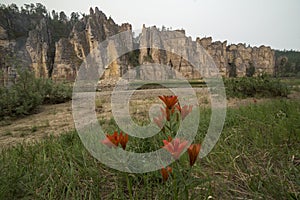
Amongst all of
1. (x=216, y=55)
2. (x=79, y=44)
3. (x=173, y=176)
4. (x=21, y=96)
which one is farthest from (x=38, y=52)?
(x=173, y=176)

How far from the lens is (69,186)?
990 millimetres

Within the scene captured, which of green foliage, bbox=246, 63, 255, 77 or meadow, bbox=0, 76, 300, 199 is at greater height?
green foliage, bbox=246, 63, 255, 77

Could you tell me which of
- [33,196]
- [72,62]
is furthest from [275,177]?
[72,62]

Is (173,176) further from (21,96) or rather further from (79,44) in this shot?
(79,44)

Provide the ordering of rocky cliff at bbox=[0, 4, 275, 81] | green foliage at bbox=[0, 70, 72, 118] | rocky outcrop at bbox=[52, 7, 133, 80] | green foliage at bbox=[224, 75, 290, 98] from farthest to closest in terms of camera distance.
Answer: rocky outcrop at bbox=[52, 7, 133, 80]
rocky cliff at bbox=[0, 4, 275, 81]
green foliage at bbox=[224, 75, 290, 98]
green foliage at bbox=[0, 70, 72, 118]

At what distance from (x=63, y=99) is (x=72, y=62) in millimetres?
18043

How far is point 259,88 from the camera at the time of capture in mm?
Answer: 7391

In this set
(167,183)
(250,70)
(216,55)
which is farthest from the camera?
(250,70)

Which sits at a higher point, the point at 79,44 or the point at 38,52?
the point at 79,44

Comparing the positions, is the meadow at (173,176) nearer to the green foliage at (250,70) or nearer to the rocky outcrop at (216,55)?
the rocky outcrop at (216,55)

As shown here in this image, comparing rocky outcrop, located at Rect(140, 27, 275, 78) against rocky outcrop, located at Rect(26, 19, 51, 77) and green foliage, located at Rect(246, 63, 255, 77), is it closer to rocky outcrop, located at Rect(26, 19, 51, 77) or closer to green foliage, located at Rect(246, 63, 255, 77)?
green foliage, located at Rect(246, 63, 255, 77)

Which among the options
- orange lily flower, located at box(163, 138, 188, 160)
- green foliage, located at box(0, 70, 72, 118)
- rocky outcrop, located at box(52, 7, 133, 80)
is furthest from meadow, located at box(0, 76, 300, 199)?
rocky outcrop, located at box(52, 7, 133, 80)

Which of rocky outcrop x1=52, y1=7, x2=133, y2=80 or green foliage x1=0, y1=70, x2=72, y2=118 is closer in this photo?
green foliage x1=0, y1=70, x2=72, y2=118

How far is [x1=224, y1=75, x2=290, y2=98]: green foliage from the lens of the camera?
23.2ft
